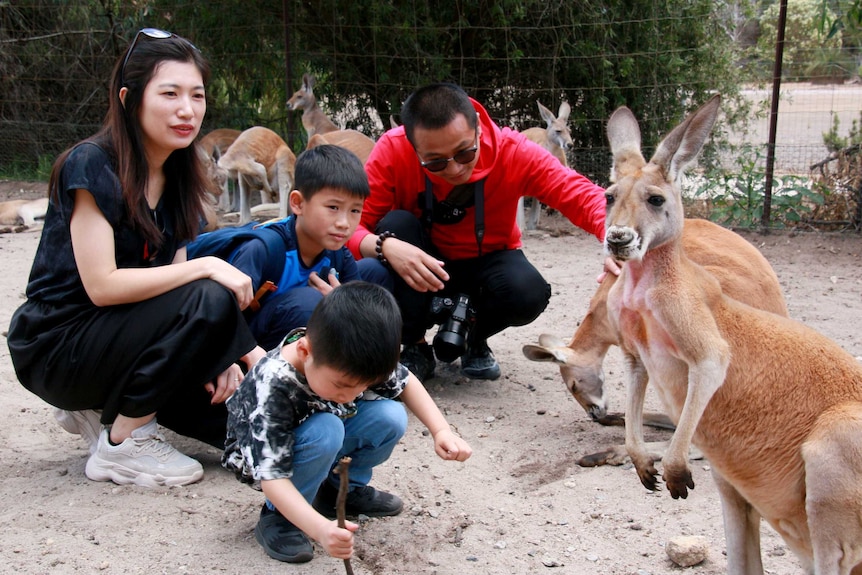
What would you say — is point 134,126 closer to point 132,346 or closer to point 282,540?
point 132,346

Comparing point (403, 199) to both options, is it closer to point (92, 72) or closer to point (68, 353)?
point (68, 353)

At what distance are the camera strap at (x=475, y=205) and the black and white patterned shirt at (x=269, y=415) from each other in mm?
1525

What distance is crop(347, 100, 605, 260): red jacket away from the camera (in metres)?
3.48

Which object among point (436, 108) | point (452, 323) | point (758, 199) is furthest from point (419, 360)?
point (758, 199)

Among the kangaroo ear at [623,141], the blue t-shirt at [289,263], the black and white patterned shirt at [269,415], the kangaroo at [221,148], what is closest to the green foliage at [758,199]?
the kangaroo at [221,148]

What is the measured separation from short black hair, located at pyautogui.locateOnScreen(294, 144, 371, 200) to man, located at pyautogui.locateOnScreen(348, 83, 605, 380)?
0.64 m

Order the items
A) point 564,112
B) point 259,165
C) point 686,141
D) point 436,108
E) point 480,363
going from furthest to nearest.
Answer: point 564,112, point 259,165, point 480,363, point 436,108, point 686,141

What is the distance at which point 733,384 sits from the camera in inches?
87.7

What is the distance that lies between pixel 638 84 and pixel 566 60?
2.17 ft

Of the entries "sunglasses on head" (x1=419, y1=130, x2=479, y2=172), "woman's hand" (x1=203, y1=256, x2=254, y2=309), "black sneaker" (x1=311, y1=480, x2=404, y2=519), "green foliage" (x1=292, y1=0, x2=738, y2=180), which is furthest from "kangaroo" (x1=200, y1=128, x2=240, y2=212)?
"black sneaker" (x1=311, y1=480, x2=404, y2=519)

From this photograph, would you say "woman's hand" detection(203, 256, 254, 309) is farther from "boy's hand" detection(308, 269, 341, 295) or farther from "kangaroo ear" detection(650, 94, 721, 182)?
"kangaroo ear" detection(650, 94, 721, 182)

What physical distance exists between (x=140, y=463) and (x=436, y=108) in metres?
1.54

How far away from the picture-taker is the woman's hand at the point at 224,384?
252 centimetres

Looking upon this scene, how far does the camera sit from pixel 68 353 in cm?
248
